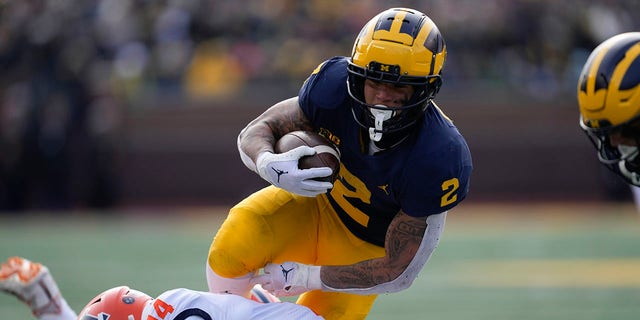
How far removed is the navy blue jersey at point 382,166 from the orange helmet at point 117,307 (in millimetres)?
965

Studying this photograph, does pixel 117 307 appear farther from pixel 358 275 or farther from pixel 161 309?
pixel 358 275

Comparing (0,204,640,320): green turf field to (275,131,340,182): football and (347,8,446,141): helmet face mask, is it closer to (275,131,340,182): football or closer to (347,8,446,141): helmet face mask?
(275,131,340,182): football

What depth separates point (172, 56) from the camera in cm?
1362

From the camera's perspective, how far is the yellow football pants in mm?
4332

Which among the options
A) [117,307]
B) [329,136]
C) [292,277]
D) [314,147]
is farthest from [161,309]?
[329,136]

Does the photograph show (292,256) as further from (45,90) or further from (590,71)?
(45,90)

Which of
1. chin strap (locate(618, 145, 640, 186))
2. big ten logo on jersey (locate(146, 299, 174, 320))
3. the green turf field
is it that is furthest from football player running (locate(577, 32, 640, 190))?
the green turf field

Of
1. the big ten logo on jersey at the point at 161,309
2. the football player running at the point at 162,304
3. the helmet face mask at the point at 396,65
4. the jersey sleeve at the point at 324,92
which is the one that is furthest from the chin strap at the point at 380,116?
the big ten logo on jersey at the point at 161,309

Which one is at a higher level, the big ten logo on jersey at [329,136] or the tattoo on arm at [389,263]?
the big ten logo on jersey at [329,136]

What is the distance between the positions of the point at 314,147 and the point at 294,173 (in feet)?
0.78

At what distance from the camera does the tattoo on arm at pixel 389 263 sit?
13.5ft

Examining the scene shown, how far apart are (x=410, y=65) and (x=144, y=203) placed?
31.1ft

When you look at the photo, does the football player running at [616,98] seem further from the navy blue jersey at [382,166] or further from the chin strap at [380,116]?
the chin strap at [380,116]

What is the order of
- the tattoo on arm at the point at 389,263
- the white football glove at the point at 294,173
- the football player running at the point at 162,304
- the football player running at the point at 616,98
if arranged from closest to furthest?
the football player running at the point at 616,98
the white football glove at the point at 294,173
the football player running at the point at 162,304
the tattoo on arm at the point at 389,263
